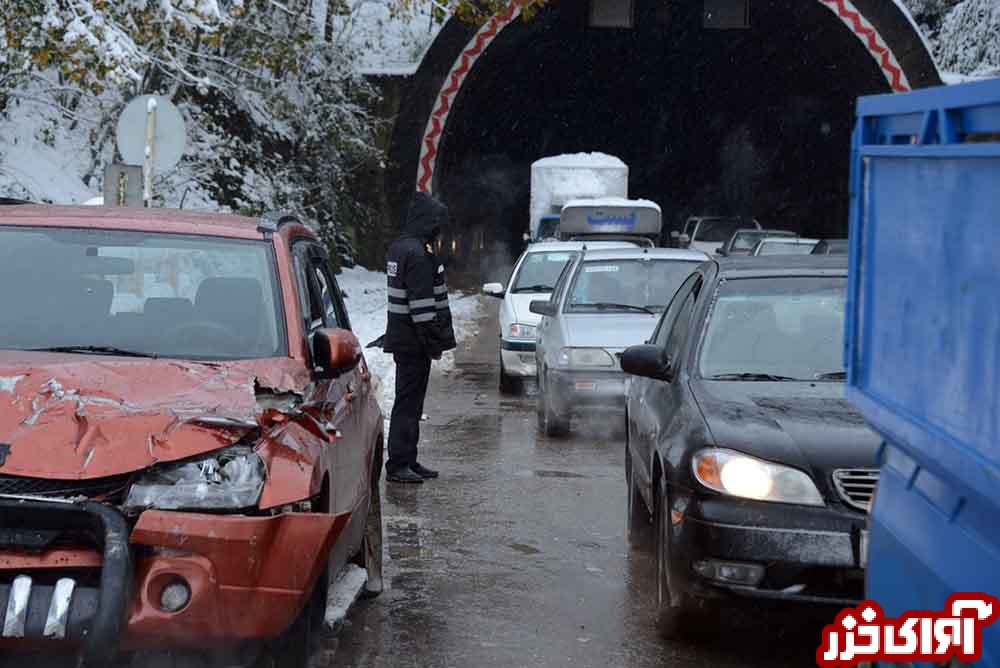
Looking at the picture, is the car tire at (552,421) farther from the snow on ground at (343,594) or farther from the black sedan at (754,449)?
the snow on ground at (343,594)

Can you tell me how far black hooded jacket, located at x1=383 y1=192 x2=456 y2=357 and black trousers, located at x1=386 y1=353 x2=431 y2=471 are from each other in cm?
9

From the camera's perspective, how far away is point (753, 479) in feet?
22.1

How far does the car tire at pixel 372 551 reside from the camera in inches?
313

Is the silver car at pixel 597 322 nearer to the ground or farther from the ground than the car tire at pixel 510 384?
farther from the ground

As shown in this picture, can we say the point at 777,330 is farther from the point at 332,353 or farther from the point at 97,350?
the point at 97,350

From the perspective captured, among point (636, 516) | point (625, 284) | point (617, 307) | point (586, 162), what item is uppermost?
point (586, 162)

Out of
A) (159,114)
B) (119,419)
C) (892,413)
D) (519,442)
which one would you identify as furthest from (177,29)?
(892,413)

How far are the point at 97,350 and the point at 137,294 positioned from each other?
Result: 535 mm

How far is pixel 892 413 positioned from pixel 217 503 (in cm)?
212

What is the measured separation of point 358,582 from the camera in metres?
7.76

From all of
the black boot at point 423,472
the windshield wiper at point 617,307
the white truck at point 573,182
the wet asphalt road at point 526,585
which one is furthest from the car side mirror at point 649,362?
the white truck at point 573,182

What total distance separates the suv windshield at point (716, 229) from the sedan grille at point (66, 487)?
1478 inches

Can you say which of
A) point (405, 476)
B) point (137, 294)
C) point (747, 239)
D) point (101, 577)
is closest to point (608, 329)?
point (405, 476)

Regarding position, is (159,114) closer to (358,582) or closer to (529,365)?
(529,365)
